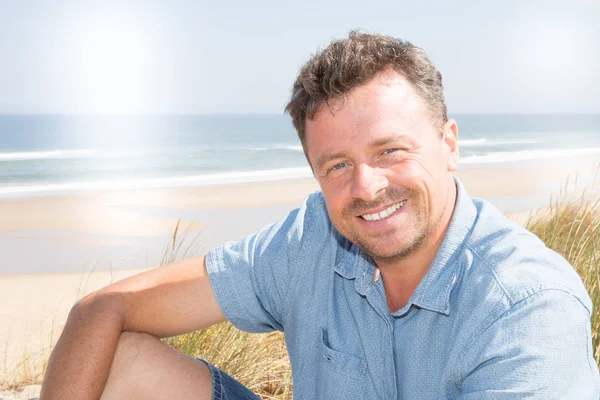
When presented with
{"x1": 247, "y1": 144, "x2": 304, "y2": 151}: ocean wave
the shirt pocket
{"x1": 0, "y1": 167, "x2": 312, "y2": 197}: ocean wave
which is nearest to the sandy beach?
{"x1": 0, "y1": 167, "x2": 312, "y2": 197}: ocean wave

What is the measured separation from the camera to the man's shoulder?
172cm

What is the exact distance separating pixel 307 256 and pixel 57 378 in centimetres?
88

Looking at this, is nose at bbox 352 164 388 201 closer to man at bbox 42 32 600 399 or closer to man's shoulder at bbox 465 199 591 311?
man at bbox 42 32 600 399

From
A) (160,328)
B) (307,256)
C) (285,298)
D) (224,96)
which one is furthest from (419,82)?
(224,96)

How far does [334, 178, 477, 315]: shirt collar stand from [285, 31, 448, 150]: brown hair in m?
0.31

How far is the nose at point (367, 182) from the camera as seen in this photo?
6.89 feet

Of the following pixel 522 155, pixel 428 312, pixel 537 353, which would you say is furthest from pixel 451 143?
pixel 522 155

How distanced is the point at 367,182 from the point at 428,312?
39cm

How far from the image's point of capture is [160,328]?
99.0 inches

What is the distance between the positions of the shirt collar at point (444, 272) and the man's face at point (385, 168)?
0.22 ft

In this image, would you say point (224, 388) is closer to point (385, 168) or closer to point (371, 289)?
point (371, 289)

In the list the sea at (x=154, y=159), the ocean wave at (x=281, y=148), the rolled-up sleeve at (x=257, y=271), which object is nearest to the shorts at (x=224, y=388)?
the rolled-up sleeve at (x=257, y=271)

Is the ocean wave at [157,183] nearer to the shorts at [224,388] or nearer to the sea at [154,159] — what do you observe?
the sea at [154,159]

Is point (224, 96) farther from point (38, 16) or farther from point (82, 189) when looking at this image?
point (82, 189)
